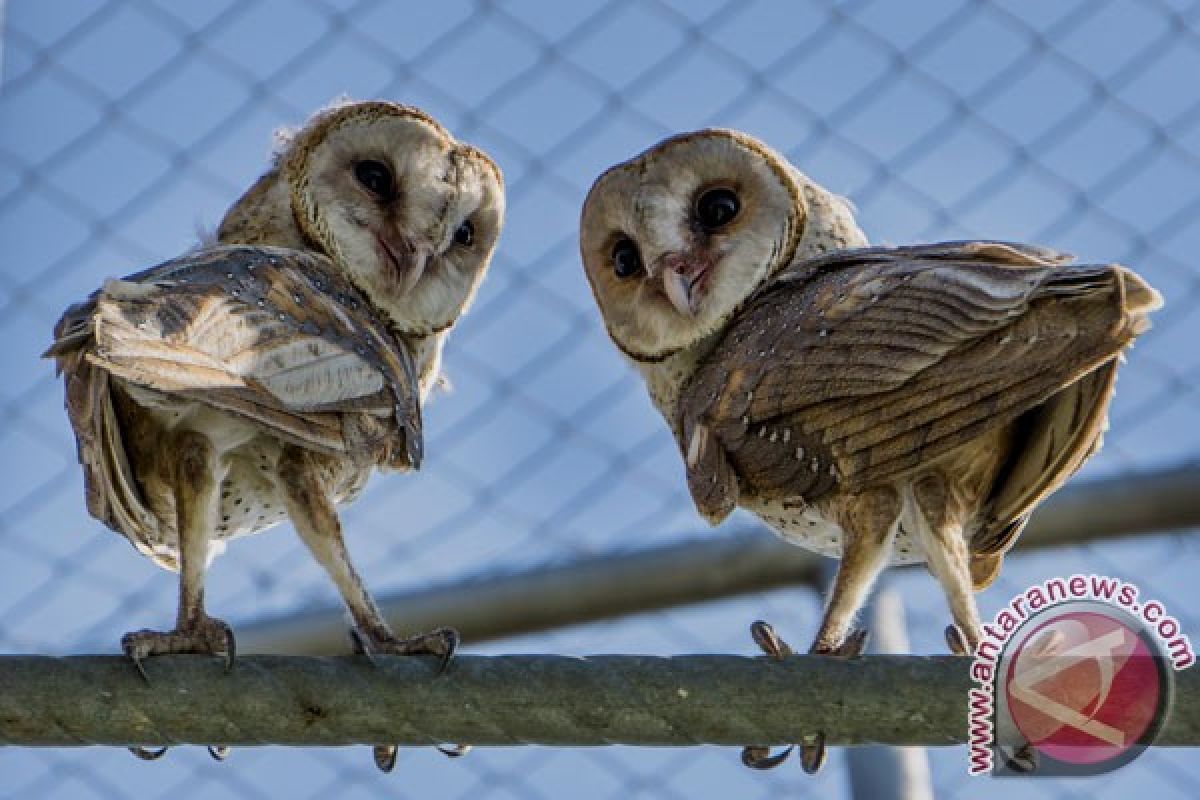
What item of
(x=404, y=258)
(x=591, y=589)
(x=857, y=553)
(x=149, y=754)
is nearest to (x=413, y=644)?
(x=149, y=754)

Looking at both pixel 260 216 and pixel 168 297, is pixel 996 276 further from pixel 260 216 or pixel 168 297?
pixel 260 216

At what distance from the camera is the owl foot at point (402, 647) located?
10.0 ft

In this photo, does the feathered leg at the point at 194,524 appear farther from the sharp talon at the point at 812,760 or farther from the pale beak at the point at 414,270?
the sharp talon at the point at 812,760

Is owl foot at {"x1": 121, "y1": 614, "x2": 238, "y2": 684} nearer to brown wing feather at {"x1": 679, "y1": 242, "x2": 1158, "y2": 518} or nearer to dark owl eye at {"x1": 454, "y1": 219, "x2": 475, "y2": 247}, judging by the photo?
brown wing feather at {"x1": 679, "y1": 242, "x2": 1158, "y2": 518}

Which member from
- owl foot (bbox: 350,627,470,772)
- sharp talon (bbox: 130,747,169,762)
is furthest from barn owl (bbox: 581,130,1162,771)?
sharp talon (bbox: 130,747,169,762)

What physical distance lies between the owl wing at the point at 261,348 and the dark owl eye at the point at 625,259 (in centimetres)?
51

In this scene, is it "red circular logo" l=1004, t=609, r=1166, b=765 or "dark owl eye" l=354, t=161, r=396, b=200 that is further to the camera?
"dark owl eye" l=354, t=161, r=396, b=200

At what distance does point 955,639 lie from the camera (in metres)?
3.55

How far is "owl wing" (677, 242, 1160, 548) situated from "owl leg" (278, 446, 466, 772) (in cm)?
53

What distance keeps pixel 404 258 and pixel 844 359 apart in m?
0.84

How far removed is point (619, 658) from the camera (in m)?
2.76

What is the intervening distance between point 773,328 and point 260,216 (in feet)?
3.18

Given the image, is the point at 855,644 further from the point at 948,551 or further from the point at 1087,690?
the point at 1087,690

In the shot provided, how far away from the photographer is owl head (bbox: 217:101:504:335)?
155 inches
